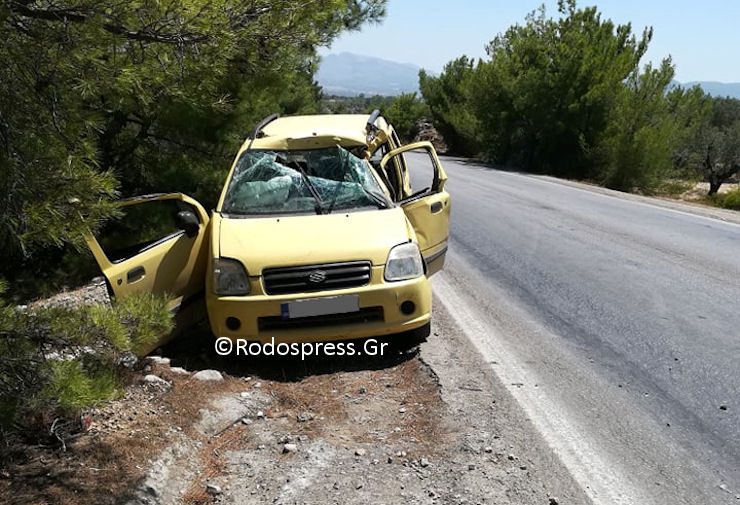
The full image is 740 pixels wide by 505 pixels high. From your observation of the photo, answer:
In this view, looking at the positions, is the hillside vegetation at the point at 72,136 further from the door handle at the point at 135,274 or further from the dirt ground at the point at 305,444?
the door handle at the point at 135,274

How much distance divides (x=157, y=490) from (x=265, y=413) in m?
1.16

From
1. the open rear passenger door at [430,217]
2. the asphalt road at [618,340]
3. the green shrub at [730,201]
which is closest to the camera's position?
the asphalt road at [618,340]

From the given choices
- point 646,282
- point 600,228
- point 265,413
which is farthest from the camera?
point 600,228

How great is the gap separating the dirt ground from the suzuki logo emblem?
736 mm

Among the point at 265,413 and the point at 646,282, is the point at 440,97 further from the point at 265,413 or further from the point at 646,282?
the point at 265,413

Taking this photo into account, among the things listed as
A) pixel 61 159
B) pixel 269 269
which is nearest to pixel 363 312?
pixel 269 269

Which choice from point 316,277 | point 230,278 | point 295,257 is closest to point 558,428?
point 316,277

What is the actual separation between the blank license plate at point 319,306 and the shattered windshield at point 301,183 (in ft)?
3.71

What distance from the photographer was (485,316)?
6363 mm

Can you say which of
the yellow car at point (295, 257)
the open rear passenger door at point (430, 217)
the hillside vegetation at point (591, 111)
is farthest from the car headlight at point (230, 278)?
the hillside vegetation at point (591, 111)

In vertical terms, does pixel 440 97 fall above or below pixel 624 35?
below

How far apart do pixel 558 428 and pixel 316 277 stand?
200 cm

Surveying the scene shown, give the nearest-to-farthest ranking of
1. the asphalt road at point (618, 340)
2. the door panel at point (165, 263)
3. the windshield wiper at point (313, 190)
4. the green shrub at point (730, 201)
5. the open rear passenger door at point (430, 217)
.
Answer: the asphalt road at point (618, 340), the door panel at point (165, 263), the windshield wiper at point (313, 190), the open rear passenger door at point (430, 217), the green shrub at point (730, 201)

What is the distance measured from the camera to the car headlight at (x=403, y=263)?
5.07 meters
